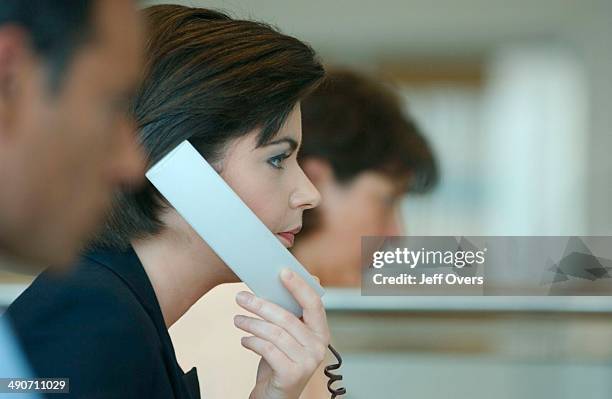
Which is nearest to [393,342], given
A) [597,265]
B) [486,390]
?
[486,390]

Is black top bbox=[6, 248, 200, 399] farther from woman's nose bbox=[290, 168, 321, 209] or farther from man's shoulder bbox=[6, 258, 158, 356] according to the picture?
woman's nose bbox=[290, 168, 321, 209]

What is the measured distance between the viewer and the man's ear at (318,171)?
1.64 meters

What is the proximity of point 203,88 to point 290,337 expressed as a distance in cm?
34

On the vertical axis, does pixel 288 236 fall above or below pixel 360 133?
below

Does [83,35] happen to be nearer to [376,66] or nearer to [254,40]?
[254,40]

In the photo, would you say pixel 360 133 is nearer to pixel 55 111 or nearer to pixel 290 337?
pixel 290 337

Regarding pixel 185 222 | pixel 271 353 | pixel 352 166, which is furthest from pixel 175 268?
pixel 352 166

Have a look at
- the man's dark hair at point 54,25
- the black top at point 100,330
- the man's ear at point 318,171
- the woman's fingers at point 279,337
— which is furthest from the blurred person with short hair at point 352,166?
the man's dark hair at point 54,25

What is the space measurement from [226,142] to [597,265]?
0.52 meters

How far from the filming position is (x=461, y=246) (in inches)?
64.0

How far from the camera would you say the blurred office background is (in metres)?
1.60

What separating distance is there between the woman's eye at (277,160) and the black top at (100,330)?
0.70 ft

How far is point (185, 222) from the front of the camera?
1585 mm

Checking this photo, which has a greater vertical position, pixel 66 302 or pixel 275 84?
pixel 275 84
